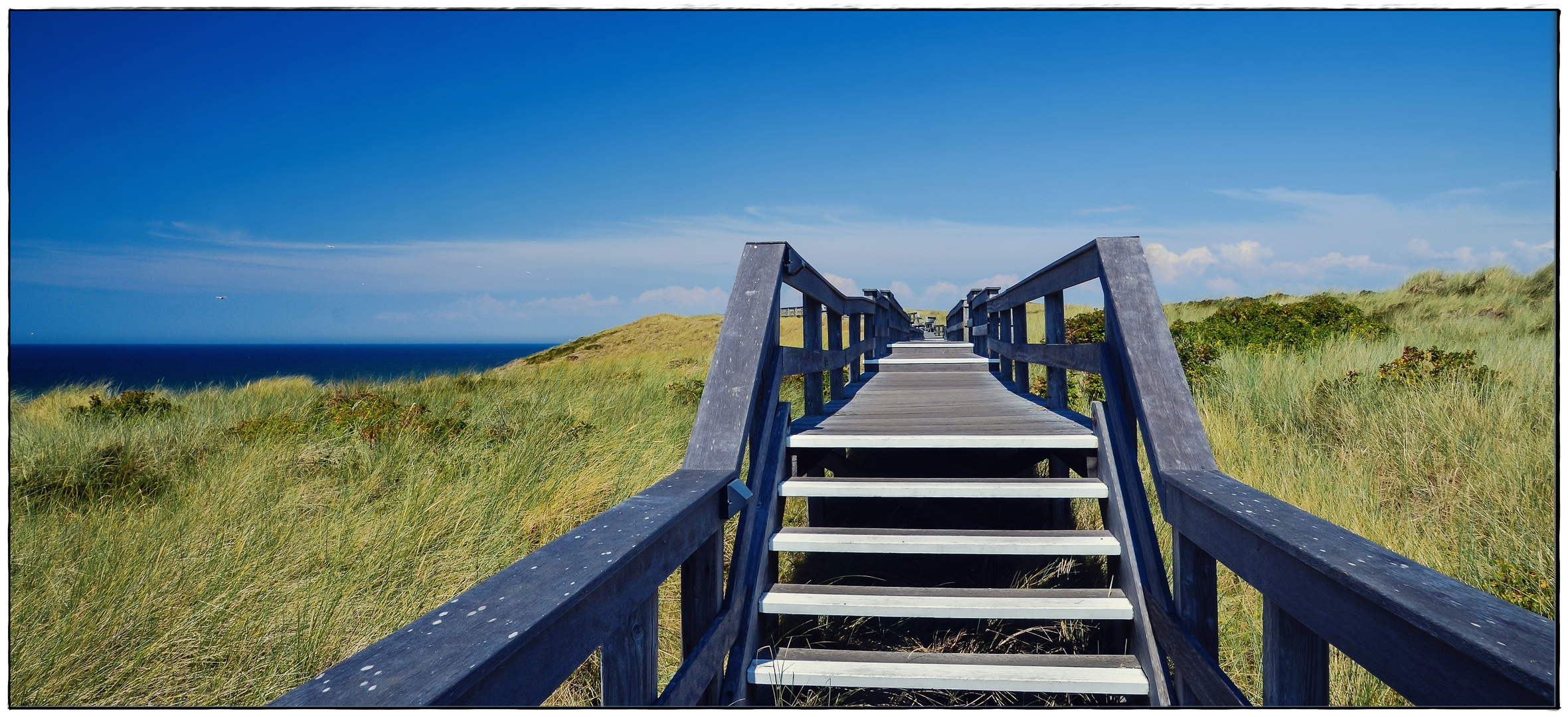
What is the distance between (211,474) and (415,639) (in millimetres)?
4659

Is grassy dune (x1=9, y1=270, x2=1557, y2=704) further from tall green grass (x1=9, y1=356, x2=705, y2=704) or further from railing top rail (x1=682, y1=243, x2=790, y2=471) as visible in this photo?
railing top rail (x1=682, y1=243, x2=790, y2=471)

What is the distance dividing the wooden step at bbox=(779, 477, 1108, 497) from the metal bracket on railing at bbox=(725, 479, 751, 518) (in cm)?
75

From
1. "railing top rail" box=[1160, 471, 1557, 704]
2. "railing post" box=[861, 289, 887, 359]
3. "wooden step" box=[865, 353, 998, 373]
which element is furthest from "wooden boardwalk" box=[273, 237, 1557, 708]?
"railing post" box=[861, 289, 887, 359]

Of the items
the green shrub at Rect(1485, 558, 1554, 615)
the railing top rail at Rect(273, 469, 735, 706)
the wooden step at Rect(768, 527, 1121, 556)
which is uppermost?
the railing top rail at Rect(273, 469, 735, 706)

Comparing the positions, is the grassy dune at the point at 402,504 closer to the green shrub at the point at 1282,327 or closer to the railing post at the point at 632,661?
the railing post at the point at 632,661

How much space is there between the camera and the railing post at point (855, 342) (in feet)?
21.7

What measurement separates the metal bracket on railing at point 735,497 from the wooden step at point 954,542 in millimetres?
560

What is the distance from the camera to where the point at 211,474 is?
4.45 m

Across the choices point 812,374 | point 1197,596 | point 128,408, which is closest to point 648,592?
point 1197,596

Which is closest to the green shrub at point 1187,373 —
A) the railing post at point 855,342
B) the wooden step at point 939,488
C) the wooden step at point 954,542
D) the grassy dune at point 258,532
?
the railing post at point 855,342

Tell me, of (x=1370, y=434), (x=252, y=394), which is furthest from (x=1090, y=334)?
(x=252, y=394)

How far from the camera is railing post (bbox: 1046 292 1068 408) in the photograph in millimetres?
4021

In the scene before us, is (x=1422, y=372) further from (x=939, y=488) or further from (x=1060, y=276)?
(x=939, y=488)

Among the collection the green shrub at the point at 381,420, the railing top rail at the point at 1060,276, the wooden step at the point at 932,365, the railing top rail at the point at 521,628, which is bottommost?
the green shrub at the point at 381,420
